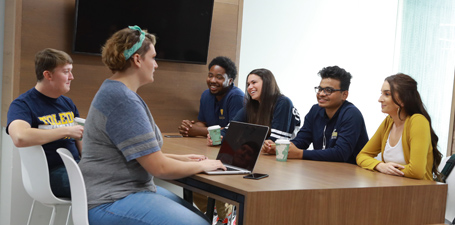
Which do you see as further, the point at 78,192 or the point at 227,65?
the point at 227,65

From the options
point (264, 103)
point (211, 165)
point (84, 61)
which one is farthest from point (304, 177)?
point (84, 61)

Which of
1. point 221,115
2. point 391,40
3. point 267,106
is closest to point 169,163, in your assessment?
point 267,106

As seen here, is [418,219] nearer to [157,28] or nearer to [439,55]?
[157,28]

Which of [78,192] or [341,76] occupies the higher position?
[341,76]

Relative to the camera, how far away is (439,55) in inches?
202

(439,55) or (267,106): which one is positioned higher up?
(439,55)

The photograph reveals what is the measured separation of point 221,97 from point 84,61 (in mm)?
1126

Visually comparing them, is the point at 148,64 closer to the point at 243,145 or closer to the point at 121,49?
the point at 121,49

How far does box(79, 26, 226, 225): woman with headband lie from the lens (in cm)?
190

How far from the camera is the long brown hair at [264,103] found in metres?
3.34

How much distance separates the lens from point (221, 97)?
4.08m

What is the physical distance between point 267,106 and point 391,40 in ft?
10.2

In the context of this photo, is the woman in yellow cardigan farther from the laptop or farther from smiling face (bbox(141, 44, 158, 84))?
smiling face (bbox(141, 44, 158, 84))

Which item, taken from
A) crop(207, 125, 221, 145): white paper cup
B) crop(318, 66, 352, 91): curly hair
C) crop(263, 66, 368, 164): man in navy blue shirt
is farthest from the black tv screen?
crop(318, 66, 352, 91): curly hair
